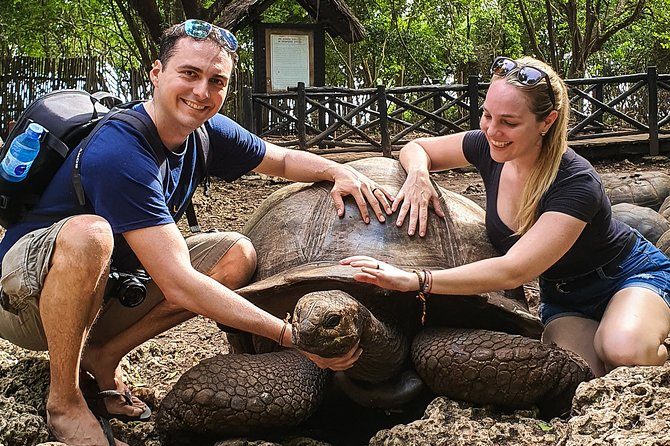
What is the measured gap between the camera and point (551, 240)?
261 cm

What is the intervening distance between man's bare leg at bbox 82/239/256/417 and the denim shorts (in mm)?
1188

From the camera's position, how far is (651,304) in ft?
9.28

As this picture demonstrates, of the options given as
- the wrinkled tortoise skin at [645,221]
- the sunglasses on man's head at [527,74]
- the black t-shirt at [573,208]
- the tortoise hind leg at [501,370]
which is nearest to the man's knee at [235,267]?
the tortoise hind leg at [501,370]

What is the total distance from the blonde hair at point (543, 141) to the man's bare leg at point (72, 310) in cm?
141

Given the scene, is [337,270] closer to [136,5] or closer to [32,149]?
[32,149]

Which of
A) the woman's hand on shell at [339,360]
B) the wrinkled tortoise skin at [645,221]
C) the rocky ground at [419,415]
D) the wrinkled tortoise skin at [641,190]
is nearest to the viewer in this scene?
the rocky ground at [419,415]

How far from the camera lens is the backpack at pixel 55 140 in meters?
2.55

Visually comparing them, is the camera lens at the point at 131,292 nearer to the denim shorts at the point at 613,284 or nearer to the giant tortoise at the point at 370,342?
the giant tortoise at the point at 370,342

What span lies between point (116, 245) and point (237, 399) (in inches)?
27.5

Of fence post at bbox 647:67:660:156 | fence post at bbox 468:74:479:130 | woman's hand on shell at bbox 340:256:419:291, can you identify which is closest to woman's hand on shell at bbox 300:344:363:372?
woman's hand on shell at bbox 340:256:419:291

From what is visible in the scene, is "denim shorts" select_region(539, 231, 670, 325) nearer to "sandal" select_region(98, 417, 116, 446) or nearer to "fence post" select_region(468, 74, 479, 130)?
"sandal" select_region(98, 417, 116, 446)

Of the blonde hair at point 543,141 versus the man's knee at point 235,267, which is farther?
the man's knee at point 235,267

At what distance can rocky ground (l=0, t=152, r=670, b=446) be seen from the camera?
71.8 inches

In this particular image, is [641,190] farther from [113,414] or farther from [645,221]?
[113,414]
